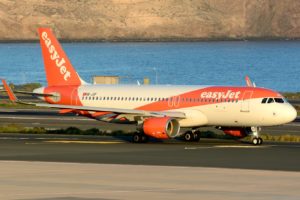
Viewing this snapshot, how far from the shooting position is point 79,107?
6319 cm

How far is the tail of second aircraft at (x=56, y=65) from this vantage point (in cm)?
6856

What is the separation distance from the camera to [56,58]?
227ft

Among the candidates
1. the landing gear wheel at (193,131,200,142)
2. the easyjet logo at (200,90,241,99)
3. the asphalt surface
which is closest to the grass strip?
the asphalt surface

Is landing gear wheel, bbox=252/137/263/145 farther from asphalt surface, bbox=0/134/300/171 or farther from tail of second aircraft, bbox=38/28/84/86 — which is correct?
tail of second aircraft, bbox=38/28/84/86

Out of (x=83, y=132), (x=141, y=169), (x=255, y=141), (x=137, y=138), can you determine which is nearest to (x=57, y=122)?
(x=83, y=132)

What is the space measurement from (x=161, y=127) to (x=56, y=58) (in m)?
11.7

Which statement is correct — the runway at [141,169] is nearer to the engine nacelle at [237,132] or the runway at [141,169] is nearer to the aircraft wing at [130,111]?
the engine nacelle at [237,132]

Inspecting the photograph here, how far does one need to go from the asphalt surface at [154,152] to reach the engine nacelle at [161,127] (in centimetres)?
66

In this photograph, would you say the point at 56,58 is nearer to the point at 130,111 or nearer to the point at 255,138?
the point at 130,111

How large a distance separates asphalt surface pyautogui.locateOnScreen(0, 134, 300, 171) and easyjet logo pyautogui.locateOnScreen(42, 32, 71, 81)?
4322mm

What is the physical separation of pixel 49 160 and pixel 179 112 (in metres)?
13.9

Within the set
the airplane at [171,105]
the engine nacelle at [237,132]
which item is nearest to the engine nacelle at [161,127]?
the airplane at [171,105]

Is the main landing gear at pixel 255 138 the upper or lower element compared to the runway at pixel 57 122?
lower

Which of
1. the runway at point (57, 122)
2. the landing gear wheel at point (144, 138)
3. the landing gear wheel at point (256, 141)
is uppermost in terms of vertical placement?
the runway at point (57, 122)
